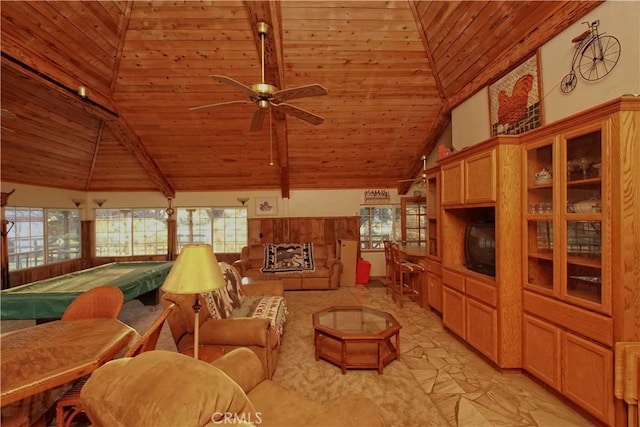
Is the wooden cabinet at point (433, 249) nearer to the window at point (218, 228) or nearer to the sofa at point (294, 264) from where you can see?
the sofa at point (294, 264)

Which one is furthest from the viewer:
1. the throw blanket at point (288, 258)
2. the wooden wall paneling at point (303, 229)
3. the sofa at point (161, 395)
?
the wooden wall paneling at point (303, 229)

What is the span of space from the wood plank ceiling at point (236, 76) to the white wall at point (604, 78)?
15 centimetres

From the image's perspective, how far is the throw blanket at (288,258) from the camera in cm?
589

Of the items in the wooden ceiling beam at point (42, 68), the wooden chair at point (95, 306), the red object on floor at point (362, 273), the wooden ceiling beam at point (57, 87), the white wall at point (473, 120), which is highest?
the wooden ceiling beam at point (42, 68)

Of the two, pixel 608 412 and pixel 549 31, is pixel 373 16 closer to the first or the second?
pixel 549 31

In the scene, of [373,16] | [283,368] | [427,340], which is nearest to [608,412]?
[427,340]

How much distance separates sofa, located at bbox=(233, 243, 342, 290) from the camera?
225 inches

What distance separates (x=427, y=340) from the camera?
10.8 ft

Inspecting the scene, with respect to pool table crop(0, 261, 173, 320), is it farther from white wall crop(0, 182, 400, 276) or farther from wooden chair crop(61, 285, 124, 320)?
white wall crop(0, 182, 400, 276)

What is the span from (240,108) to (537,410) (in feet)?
16.6

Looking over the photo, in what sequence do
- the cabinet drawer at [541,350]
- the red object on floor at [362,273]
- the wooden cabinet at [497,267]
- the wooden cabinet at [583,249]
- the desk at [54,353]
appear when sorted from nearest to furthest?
the desk at [54,353] → the wooden cabinet at [583,249] → the cabinet drawer at [541,350] → the wooden cabinet at [497,267] → the red object on floor at [362,273]

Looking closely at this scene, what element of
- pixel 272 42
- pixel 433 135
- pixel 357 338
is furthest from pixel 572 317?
pixel 272 42

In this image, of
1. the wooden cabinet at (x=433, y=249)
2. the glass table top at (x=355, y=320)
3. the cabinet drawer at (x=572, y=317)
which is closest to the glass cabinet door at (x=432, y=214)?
the wooden cabinet at (x=433, y=249)

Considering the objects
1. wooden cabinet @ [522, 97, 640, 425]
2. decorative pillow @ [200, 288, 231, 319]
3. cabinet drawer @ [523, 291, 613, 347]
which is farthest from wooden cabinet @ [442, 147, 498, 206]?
decorative pillow @ [200, 288, 231, 319]
